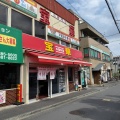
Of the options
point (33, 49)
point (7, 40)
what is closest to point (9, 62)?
point (7, 40)

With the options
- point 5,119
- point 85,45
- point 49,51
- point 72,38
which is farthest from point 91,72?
point 5,119

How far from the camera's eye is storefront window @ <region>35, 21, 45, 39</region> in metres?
16.5

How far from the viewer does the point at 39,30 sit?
16.9 m

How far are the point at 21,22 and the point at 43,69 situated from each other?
148 inches

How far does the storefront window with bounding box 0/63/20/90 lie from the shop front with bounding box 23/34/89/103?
0.54 metres

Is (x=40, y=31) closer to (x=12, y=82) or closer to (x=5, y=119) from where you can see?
(x=12, y=82)

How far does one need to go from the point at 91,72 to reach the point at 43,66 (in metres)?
19.2

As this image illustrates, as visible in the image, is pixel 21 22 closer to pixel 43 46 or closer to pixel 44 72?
pixel 43 46

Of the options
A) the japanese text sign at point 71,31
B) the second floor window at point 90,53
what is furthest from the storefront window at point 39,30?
the second floor window at point 90,53

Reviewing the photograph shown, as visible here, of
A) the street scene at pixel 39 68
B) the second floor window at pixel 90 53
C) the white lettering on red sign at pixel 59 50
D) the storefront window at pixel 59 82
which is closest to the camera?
the street scene at pixel 39 68

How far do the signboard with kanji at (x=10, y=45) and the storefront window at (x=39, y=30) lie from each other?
3005mm

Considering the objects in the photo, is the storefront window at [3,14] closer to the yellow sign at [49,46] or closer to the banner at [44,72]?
the banner at [44,72]

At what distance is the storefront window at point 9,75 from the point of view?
12547mm

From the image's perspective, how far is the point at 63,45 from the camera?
815 inches
